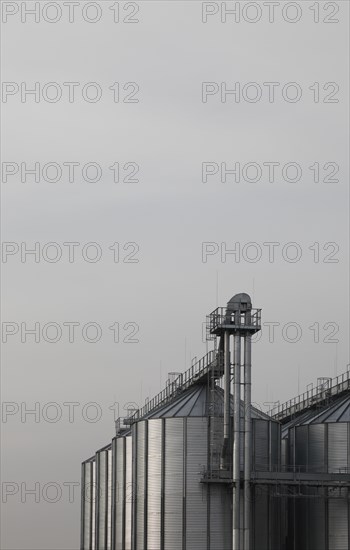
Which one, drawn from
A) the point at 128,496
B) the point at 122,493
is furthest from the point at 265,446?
the point at 122,493

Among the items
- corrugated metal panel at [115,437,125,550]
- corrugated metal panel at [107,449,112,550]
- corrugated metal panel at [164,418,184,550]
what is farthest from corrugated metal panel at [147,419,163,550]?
corrugated metal panel at [107,449,112,550]

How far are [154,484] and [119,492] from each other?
498 inches

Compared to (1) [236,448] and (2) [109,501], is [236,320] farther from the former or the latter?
(2) [109,501]

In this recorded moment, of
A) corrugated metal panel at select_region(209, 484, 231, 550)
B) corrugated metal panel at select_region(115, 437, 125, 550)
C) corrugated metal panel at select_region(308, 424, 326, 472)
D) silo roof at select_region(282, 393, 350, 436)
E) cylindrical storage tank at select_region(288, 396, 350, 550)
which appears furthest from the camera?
corrugated metal panel at select_region(115, 437, 125, 550)

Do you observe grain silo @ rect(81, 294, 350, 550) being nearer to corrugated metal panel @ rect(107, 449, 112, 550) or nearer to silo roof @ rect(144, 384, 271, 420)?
silo roof @ rect(144, 384, 271, 420)

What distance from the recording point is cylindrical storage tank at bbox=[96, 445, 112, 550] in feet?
284

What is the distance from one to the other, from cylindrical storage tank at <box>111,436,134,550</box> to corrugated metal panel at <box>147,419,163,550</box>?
4.23 m

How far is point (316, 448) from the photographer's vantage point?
67250 millimetres

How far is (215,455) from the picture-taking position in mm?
63938

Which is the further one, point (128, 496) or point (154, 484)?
point (128, 496)

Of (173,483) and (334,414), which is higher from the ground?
(334,414)

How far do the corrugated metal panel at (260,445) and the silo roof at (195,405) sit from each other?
1.16 metres

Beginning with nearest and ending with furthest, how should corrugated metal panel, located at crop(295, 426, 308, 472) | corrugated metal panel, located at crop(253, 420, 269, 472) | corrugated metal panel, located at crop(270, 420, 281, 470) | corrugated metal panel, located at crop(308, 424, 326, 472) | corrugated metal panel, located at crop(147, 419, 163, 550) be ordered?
corrugated metal panel, located at crop(147, 419, 163, 550) → corrugated metal panel, located at crop(253, 420, 269, 472) → corrugated metal panel, located at crop(270, 420, 281, 470) → corrugated metal panel, located at crop(308, 424, 326, 472) → corrugated metal panel, located at crop(295, 426, 308, 472)

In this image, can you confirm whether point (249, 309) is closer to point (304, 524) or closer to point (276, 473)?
point (276, 473)
